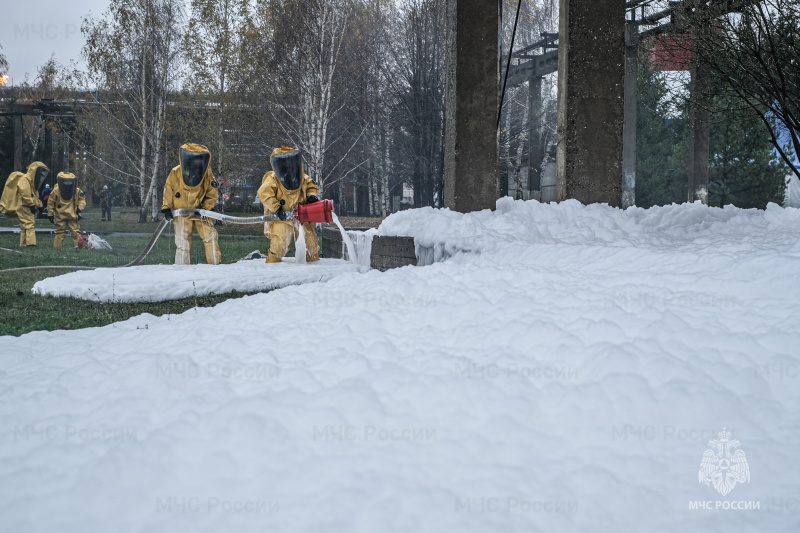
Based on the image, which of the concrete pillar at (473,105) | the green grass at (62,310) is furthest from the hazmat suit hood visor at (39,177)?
the concrete pillar at (473,105)

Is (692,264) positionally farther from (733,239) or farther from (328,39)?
(328,39)

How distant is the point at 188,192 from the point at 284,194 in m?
1.47

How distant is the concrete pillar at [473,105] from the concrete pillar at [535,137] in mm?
15154

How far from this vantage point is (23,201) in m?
14.5

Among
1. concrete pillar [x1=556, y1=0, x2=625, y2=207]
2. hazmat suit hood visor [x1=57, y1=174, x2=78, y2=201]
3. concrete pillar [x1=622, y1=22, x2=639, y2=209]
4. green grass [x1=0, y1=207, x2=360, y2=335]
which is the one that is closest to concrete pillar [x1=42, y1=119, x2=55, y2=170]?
green grass [x1=0, y1=207, x2=360, y2=335]

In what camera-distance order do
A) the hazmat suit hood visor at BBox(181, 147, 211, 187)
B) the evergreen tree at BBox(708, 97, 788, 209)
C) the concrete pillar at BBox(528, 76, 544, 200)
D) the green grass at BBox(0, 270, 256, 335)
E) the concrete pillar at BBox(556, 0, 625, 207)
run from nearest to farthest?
the green grass at BBox(0, 270, 256, 335), the concrete pillar at BBox(556, 0, 625, 207), the hazmat suit hood visor at BBox(181, 147, 211, 187), the evergreen tree at BBox(708, 97, 788, 209), the concrete pillar at BBox(528, 76, 544, 200)

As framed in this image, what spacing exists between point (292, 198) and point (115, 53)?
17.3m

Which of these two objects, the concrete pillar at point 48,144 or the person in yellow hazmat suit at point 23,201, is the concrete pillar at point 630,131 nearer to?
the person in yellow hazmat suit at point 23,201

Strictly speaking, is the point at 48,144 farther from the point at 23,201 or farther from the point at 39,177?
the point at 23,201

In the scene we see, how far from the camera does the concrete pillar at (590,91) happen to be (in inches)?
258

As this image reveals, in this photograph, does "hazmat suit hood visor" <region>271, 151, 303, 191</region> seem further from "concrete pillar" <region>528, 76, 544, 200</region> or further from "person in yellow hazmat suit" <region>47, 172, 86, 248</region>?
"concrete pillar" <region>528, 76, 544, 200</region>

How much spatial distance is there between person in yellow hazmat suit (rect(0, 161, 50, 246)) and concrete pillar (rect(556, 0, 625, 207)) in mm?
12589

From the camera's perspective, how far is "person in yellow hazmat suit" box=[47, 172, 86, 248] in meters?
14.9

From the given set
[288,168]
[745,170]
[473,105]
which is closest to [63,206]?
[288,168]
